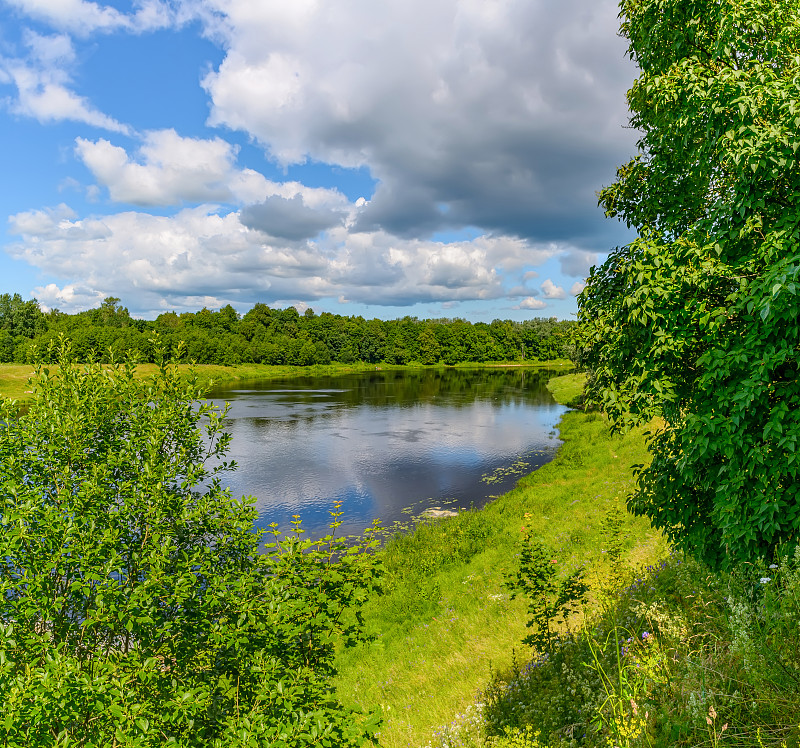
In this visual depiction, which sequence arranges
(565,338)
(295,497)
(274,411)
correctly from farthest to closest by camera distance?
(274,411) < (295,497) < (565,338)

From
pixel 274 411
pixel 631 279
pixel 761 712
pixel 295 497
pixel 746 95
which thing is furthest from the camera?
pixel 274 411

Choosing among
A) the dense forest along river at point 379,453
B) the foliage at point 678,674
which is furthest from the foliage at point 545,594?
the dense forest along river at point 379,453

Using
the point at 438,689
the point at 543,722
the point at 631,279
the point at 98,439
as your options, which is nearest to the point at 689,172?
the point at 631,279

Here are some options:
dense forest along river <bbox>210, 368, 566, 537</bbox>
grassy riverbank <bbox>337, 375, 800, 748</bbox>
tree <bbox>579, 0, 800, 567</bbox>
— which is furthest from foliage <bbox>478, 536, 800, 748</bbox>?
dense forest along river <bbox>210, 368, 566, 537</bbox>

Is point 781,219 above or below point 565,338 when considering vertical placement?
above

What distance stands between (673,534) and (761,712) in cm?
322

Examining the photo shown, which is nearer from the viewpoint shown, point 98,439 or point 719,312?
point 719,312

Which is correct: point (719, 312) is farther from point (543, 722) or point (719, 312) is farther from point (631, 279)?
point (543, 722)

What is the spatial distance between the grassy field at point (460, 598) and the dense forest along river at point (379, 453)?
13.9 feet

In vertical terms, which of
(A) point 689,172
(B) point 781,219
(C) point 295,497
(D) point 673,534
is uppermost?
(A) point 689,172

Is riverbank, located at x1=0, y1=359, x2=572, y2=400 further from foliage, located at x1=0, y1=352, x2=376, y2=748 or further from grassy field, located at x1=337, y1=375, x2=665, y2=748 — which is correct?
foliage, located at x1=0, y1=352, x2=376, y2=748

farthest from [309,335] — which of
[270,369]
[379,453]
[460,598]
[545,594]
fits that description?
[545,594]

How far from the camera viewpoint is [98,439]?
6547mm

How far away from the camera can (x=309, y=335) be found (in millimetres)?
159625
